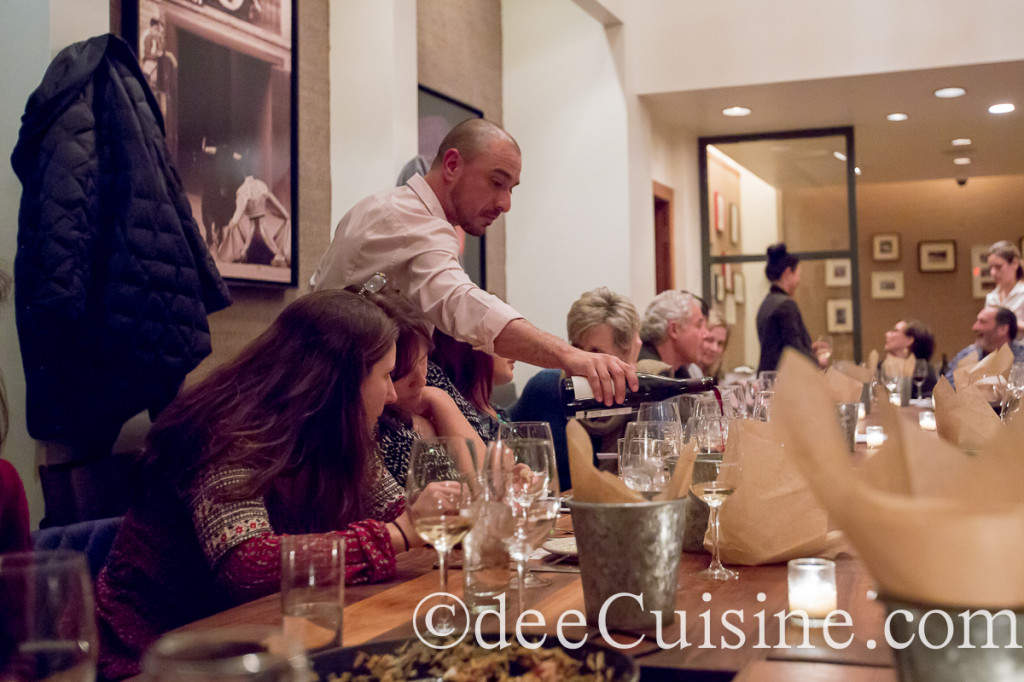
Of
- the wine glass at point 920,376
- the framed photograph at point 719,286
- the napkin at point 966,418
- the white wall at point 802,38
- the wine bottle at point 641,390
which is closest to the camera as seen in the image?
the napkin at point 966,418

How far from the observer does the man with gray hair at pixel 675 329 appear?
4043mm

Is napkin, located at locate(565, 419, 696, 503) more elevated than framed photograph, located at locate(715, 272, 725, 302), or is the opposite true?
framed photograph, located at locate(715, 272, 725, 302)

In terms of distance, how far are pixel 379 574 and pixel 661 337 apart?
2.89 meters

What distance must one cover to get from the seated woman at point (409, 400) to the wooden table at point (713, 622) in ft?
1.79

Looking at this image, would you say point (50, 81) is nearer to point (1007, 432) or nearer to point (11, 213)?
point (11, 213)

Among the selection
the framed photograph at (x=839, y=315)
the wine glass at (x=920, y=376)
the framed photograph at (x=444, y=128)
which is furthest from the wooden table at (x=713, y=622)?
the framed photograph at (x=839, y=315)

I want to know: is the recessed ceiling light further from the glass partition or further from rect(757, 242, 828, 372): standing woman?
rect(757, 242, 828, 372): standing woman

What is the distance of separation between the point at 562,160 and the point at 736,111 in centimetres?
133

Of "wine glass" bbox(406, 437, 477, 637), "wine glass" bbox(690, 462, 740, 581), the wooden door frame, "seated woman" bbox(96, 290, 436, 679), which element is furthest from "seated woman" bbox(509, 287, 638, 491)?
the wooden door frame

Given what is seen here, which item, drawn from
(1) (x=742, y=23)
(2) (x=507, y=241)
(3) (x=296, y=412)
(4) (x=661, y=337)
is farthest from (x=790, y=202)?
(3) (x=296, y=412)

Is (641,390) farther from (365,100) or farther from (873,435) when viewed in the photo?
(365,100)

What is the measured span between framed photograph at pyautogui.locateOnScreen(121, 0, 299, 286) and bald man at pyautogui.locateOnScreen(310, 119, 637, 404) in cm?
71

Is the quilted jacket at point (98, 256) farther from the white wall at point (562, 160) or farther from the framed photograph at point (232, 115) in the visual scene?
the white wall at point (562, 160)

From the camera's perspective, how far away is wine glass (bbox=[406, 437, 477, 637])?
3.54ft
